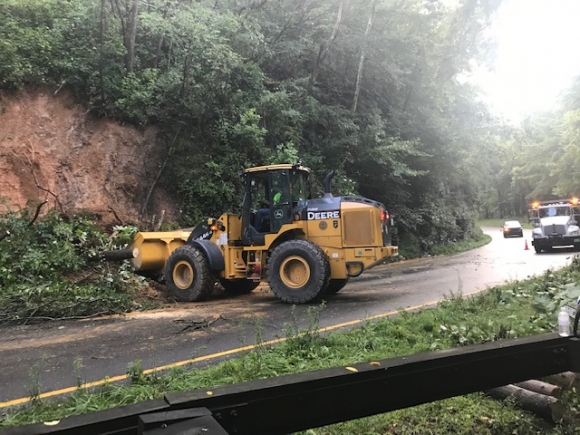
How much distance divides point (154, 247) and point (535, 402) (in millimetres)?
9601

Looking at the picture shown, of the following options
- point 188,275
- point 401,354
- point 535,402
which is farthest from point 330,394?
point 188,275

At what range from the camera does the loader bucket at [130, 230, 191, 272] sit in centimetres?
1176

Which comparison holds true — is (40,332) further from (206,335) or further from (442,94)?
(442,94)

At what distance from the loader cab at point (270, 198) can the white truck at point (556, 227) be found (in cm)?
1624

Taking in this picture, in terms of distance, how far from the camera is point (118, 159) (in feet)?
51.4

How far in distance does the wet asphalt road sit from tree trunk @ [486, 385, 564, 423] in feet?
8.59

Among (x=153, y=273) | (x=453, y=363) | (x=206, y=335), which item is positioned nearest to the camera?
(x=453, y=363)

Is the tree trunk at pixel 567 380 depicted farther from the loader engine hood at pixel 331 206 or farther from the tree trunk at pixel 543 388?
the loader engine hood at pixel 331 206

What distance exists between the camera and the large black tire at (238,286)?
41.1 feet

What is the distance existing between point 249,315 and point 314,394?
21.2 feet

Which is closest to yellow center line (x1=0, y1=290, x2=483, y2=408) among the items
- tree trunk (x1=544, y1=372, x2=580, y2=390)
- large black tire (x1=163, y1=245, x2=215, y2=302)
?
tree trunk (x1=544, y1=372, x2=580, y2=390)

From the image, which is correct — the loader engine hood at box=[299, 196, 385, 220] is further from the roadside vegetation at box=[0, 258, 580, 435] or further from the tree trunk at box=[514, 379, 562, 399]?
the tree trunk at box=[514, 379, 562, 399]

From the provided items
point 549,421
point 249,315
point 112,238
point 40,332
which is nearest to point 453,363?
point 549,421

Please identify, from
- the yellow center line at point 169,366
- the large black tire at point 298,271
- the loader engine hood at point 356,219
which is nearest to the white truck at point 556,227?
the loader engine hood at point 356,219
